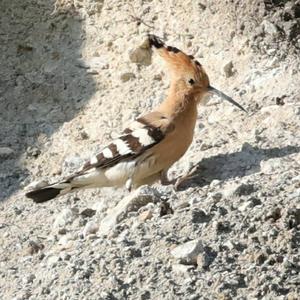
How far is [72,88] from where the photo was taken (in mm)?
7527

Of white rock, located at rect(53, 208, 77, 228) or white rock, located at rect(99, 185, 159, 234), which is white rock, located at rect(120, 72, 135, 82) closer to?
white rock, located at rect(53, 208, 77, 228)

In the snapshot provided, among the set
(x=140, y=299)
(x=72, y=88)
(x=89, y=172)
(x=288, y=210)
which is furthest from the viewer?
(x=72, y=88)

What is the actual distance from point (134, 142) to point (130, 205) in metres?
0.76

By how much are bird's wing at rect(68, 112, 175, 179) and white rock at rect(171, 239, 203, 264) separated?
4.12 feet

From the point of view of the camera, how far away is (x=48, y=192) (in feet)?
20.6

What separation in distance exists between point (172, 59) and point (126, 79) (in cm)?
85

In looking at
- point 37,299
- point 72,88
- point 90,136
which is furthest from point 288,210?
point 72,88

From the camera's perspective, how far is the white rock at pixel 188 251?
5.03 metres

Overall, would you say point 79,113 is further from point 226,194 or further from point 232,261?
point 232,261

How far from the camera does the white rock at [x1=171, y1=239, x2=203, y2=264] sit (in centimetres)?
503

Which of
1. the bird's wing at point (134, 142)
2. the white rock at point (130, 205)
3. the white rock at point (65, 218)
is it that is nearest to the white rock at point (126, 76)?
the bird's wing at point (134, 142)

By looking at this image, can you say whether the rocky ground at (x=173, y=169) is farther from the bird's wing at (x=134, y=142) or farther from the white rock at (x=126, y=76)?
the bird's wing at (x=134, y=142)

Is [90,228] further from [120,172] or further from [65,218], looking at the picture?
[120,172]

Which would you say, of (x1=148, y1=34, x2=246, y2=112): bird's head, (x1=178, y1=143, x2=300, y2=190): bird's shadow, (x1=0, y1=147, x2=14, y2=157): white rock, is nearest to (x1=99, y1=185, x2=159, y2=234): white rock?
(x1=178, y1=143, x2=300, y2=190): bird's shadow
